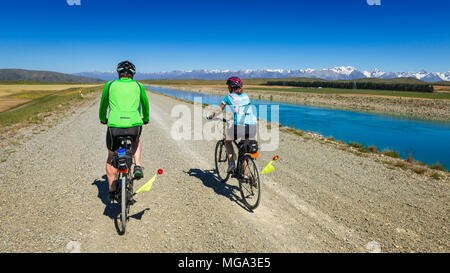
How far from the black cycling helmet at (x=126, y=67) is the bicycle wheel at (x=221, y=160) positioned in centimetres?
300

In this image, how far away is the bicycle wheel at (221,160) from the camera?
6359 millimetres

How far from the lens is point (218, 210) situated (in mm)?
4918

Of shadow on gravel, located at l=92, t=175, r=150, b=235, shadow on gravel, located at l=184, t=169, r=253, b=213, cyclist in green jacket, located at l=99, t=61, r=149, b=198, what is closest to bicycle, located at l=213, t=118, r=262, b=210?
shadow on gravel, located at l=184, t=169, r=253, b=213

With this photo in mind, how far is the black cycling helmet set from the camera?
12.8 feet

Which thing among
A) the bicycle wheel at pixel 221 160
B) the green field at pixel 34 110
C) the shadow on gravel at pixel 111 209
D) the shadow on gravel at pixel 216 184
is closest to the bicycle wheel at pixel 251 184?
the shadow on gravel at pixel 216 184

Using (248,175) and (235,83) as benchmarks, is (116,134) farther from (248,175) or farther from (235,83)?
(248,175)

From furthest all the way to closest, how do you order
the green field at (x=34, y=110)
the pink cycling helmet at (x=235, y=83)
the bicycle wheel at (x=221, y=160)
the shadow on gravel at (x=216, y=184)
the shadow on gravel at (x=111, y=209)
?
the green field at (x=34, y=110), the bicycle wheel at (x=221, y=160), the shadow on gravel at (x=216, y=184), the pink cycling helmet at (x=235, y=83), the shadow on gravel at (x=111, y=209)

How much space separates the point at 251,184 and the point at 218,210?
87cm

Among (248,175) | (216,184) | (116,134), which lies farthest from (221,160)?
(116,134)

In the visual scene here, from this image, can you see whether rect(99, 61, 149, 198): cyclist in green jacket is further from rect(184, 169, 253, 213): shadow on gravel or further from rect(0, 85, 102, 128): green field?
rect(0, 85, 102, 128): green field

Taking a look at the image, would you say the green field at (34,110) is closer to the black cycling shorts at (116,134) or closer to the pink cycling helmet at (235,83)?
the black cycling shorts at (116,134)

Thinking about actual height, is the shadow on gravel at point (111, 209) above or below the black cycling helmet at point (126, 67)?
below
